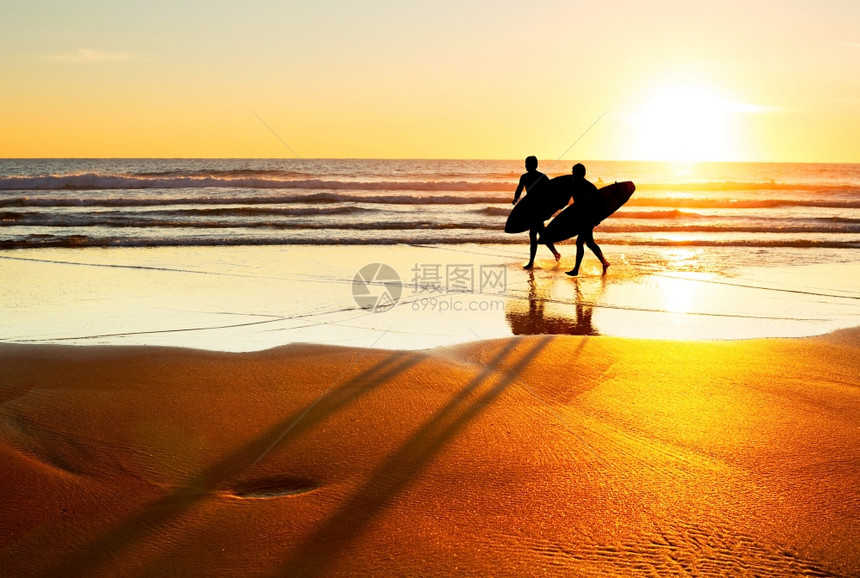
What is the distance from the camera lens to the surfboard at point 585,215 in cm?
1070

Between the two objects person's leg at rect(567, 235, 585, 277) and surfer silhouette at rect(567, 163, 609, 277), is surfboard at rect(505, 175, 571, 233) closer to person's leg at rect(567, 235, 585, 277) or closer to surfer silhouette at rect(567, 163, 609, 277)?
surfer silhouette at rect(567, 163, 609, 277)

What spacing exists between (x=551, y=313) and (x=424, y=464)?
14.6 feet

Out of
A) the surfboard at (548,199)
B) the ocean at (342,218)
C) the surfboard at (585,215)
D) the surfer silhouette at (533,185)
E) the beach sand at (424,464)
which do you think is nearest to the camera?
the beach sand at (424,464)

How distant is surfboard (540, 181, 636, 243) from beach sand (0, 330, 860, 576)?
5408mm

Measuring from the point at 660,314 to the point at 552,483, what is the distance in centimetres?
478

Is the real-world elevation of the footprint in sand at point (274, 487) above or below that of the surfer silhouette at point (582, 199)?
below

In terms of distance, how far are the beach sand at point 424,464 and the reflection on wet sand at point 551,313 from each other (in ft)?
4.34

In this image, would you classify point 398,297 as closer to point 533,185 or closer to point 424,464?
point 533,185

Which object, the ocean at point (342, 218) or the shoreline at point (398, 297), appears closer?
the shoreline at point (398, 297)

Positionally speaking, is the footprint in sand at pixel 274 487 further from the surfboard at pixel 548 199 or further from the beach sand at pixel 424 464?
the surfboard at pixel 548 199

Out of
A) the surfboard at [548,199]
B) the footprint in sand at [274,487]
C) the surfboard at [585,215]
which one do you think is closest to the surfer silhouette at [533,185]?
the surfboard at [548,199]

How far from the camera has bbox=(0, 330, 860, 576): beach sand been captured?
2.71 meters

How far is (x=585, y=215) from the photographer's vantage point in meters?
10.6

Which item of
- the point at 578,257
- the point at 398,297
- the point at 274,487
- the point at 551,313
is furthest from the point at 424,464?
→ the point at 578,257
